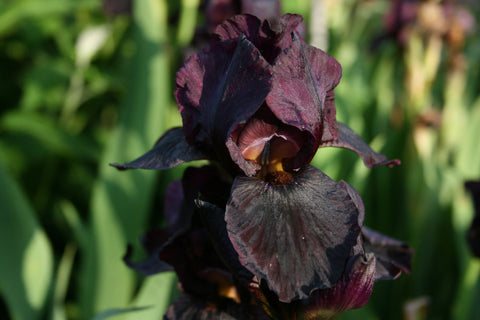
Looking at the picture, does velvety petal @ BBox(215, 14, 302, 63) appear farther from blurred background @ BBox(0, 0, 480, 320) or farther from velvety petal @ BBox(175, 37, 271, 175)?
blurred background @ BBox(0, 0, 480, 320)

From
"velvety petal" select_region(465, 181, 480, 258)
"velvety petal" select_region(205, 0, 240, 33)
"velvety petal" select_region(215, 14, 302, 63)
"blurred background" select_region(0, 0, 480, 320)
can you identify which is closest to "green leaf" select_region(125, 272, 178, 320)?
"blurred background" select_region(0, 0, 480, 320)

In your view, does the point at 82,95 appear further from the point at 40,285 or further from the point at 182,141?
the point at 182,141

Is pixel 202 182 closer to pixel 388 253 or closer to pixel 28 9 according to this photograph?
pixel 388 253

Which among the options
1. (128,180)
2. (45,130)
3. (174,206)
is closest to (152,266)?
(174,206)

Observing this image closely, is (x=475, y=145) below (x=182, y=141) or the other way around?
below

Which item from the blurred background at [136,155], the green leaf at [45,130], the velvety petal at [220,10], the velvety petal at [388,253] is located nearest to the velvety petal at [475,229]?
the blurred background at [136,155]

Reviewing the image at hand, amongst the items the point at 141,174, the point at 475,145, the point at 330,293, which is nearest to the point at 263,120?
the point at 330,293

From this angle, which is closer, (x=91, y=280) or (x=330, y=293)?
(x=330, y=293)
